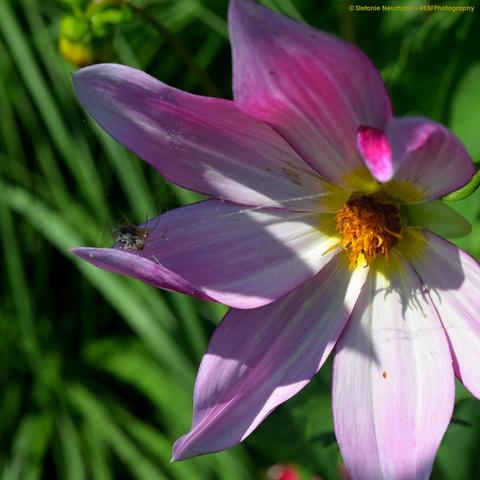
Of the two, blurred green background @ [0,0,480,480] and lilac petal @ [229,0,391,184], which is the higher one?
lilac petal @ [229,0,391,184]

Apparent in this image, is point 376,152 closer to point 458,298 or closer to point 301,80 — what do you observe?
point 301,80

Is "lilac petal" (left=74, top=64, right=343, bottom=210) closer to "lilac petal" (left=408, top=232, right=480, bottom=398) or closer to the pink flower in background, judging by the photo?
the pink flower in background

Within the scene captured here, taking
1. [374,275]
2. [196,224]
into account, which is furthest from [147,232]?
[374,275]

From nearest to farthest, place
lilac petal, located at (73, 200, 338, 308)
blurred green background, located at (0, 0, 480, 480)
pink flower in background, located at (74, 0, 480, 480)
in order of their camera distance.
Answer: pink flower in background, located at (74, 0, 480, 480) < lilac petal, located at (73, 200, 338, 308) < blurred green background, located at (0, 0, 480, 480)

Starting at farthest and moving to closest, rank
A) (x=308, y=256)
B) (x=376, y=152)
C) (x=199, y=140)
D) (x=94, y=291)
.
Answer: (x=94, y=291) < (x=308, y=256) < (x=199, y=140) < (x=376, y=152)

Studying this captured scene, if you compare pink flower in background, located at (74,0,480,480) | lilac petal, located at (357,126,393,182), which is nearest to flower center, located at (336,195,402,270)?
pink flower in background, located at (74,0,480,480)

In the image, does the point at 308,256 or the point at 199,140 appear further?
the point at 308,256

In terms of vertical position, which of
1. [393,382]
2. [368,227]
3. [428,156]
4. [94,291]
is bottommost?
[94,291]

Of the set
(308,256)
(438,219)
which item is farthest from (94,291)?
(438,219)
